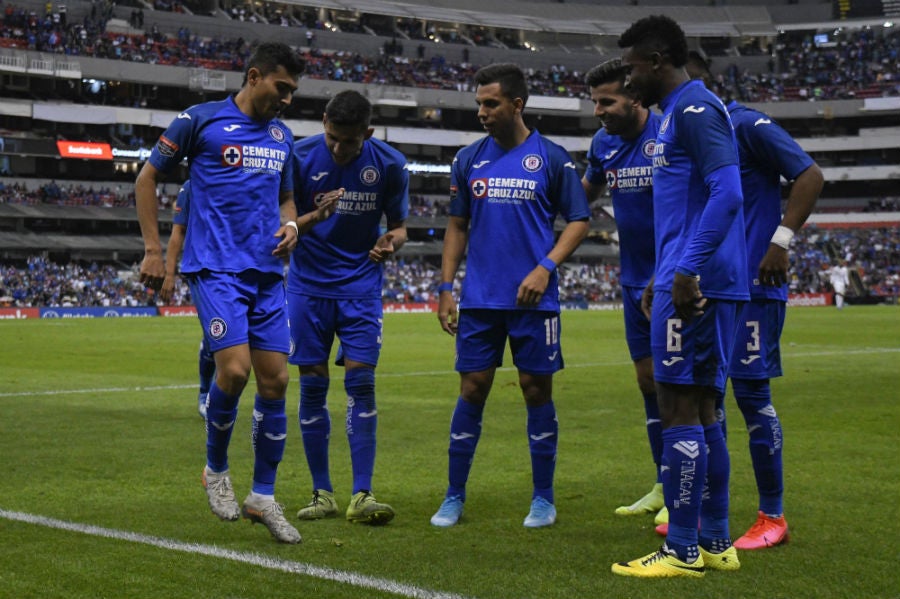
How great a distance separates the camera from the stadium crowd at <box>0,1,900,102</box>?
62.1m

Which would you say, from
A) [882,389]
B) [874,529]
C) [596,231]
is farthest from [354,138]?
[596,231]

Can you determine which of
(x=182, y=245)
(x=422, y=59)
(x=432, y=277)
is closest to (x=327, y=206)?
(x=182, y=245)

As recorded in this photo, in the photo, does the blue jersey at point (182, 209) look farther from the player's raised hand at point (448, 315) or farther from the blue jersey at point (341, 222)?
the player's raised hand at point (448, 315)

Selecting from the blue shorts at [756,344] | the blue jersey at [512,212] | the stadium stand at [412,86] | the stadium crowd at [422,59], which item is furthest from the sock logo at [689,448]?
the stadium crowd at [422,59]

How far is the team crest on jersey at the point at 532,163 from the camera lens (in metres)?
6.42

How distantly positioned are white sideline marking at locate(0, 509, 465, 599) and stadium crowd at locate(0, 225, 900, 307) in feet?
138

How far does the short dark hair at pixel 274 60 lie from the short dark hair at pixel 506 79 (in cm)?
114

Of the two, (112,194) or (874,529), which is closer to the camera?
(874,529)

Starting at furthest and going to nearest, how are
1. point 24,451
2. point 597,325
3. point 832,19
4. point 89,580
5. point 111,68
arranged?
point 832,19 < point 111,68 < point 597,325 < point 24,451 < point 89,580

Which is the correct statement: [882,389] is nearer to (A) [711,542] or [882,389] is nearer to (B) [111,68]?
(A) [711,542]

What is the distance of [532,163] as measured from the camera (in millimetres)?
6434

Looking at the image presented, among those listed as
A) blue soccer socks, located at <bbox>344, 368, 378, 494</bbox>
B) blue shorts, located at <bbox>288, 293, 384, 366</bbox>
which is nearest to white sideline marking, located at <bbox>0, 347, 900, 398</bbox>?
blue shorts, located at <bbox>288, 293, 384, 366</bbox>

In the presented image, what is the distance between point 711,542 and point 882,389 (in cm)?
963

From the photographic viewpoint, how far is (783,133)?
5773 mm
